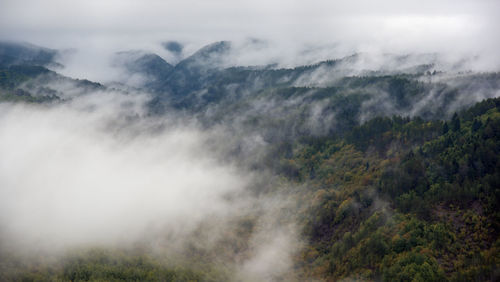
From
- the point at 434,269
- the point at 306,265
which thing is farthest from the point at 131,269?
the point at 434,269

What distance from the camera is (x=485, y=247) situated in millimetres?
129250

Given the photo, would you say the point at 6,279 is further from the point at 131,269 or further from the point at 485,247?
the point at 485,247

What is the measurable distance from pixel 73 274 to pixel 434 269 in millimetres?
172543

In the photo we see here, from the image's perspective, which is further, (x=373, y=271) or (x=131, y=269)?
(x=131, y=269)

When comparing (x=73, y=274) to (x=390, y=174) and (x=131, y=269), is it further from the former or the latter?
(x=390, y=174)

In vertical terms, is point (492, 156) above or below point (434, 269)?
above

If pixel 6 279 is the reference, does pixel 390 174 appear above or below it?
above

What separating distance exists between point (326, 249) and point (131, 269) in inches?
4359

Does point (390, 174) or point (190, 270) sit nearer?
point (190, 270)

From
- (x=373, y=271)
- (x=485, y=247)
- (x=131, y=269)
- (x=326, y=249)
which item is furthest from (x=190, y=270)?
(x=485, y=247)

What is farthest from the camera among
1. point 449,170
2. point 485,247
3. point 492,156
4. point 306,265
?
point 306,265

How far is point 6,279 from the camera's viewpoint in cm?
16425

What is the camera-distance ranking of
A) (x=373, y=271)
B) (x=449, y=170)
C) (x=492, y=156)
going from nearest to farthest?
(x=373, y=271) → (x=492, y=156) → (x=449, y=170)

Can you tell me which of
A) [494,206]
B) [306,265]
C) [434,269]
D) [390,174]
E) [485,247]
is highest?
[390,174]
